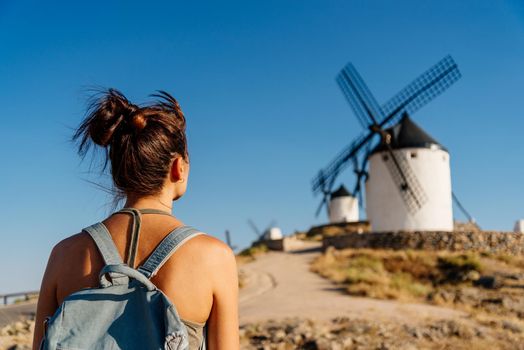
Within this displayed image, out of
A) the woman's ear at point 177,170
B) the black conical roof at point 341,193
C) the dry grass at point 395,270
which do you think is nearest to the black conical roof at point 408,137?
the dry grass at point 395,270

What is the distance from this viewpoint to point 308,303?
13.7 metres

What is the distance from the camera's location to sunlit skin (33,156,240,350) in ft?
5.35

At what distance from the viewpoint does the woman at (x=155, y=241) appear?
64.4 inches

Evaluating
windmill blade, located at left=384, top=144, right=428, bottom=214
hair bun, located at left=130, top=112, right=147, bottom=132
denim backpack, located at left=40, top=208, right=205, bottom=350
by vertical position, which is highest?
windmill blade, located at left=384, top=144, right=428, bottom=214

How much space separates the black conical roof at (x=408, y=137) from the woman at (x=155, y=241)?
24.4m

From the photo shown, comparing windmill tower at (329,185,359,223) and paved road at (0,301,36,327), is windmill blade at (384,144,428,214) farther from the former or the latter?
paved road at (0,301,36,327)

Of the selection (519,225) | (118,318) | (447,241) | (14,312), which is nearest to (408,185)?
(447,241)

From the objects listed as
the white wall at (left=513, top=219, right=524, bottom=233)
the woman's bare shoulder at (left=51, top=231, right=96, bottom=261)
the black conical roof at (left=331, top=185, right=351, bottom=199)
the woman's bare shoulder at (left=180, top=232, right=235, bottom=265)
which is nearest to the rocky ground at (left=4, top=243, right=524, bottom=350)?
the woman's bare shoulder at (left=51, top=231, right=96, bottom=261)

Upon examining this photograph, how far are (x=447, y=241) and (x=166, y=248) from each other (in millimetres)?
24017

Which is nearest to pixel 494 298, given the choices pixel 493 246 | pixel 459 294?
pixel 459 294

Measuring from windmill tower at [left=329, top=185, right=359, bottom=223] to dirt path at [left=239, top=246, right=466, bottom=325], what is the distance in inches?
780

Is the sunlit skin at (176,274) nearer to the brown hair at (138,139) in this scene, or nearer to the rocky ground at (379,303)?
the brown hair at (138,139)

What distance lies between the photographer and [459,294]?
15430 mm

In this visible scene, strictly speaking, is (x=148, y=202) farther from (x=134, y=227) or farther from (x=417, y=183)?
(x=417, y=183)
